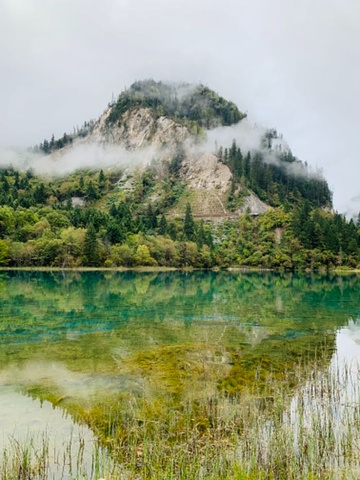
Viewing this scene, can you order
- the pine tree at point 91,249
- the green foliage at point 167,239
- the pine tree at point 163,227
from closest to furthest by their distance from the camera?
the green foliage at point 167,239 → the pine tree at point 91,249 → the pine tree at point 163,227

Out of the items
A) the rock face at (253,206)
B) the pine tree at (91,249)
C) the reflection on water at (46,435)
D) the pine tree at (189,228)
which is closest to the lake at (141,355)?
the reflection on water at (46,435)

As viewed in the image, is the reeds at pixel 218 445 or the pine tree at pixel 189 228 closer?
A: the reeds at pixel 218 445

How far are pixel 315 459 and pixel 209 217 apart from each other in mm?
170741

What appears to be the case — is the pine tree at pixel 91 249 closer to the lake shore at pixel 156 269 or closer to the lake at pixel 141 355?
the lake shore at pixel 156 269

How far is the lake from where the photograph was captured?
12711 mm

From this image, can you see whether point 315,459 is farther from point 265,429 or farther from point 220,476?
point 220,476

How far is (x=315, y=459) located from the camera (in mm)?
9055

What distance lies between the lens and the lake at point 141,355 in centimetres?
1271

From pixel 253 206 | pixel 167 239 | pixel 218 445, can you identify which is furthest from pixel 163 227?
pixel 218 445

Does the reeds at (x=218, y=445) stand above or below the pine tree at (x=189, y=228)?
below

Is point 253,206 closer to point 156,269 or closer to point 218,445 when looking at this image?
point 156,269

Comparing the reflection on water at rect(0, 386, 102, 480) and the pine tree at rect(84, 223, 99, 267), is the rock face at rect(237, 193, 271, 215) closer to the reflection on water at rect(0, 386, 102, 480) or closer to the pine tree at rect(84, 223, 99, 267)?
the pine tree at rect(84, 223, 99, 267)

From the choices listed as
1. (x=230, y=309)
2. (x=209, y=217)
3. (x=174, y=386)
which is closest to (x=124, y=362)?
(x=174, y=386)

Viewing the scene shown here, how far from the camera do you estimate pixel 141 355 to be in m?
20.0
